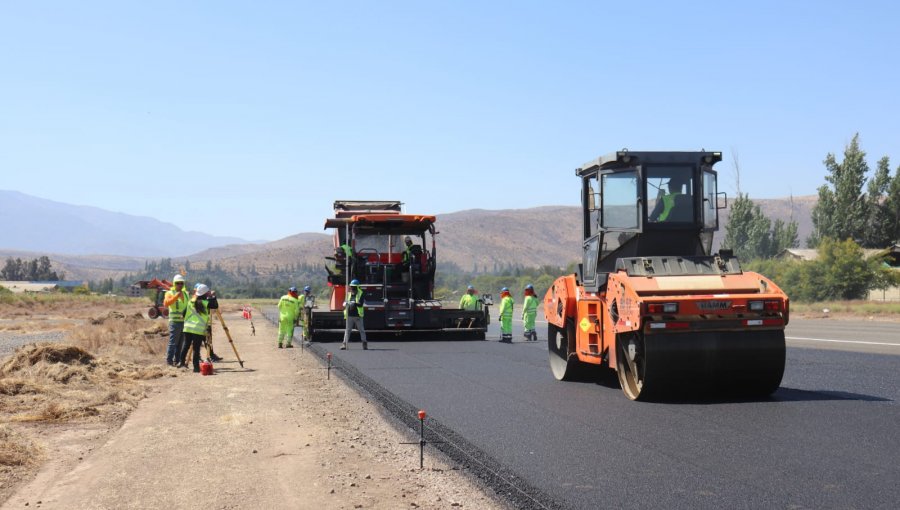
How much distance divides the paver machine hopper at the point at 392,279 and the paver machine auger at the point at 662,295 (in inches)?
359

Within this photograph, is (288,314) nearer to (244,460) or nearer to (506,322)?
(506,322)

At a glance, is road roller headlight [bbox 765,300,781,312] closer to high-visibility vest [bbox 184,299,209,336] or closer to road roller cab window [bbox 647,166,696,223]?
road roller cab window [bbox 647,166,696,223]

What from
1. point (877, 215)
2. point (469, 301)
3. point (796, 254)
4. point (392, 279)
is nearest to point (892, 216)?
point (877, 215)

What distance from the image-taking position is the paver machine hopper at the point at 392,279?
70.3 ft

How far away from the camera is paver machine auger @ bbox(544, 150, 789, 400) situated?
9359mm

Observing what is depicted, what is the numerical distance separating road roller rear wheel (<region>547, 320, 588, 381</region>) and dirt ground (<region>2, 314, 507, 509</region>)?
2.89 m

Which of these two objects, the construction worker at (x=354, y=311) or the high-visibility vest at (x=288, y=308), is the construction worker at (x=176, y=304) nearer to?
the construction worker at (x=354, y=311)

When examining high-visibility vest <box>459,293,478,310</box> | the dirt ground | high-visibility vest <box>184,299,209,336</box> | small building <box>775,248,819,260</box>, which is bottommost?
the dirt ground

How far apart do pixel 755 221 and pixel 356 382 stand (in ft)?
231

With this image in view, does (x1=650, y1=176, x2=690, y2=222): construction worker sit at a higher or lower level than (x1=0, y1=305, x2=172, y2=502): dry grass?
higher

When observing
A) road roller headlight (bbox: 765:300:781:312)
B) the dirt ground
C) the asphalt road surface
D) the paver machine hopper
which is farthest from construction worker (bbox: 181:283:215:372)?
road roller headlight (bbox: 765:300:781:312)

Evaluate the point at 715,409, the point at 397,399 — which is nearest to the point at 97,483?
the point at 397,399

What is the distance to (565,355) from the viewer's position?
12.2 metres

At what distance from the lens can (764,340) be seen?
945 centimetres
